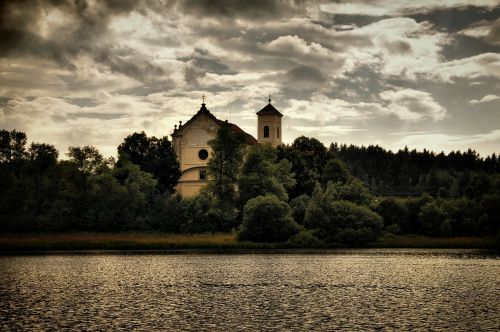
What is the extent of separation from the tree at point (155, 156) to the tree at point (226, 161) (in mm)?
17080

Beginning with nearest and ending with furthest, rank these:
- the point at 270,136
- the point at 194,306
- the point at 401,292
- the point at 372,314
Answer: the point at 372,314, the point at 194,306, the point at 401,292, the point at 270,136

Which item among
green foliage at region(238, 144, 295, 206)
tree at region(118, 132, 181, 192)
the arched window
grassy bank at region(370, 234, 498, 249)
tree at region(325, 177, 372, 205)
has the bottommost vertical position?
grassy bank at region(370, 234, 498, 249)

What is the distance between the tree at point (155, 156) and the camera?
4239 inches

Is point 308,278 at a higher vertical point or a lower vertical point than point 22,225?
lower

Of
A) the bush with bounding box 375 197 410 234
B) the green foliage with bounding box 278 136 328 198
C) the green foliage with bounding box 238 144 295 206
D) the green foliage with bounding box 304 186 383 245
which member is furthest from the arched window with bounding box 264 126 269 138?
the green foliage with bounding box 304 186 383 245

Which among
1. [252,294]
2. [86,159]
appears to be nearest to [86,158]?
[86,159]

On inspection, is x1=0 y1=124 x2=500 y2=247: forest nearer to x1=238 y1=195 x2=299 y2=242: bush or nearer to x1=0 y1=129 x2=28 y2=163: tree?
Answer: x1=238 y1=195 x2=299 y2=242: bush

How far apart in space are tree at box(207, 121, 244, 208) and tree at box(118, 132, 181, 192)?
56.0 feet

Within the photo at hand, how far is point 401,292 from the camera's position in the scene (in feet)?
118

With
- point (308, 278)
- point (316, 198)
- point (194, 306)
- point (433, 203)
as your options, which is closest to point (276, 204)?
point (316, 198)

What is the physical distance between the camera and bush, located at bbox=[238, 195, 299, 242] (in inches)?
2970

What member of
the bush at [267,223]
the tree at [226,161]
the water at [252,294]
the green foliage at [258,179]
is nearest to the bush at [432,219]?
the green foliage at [258,179]

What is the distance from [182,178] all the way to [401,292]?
78185 millimetres

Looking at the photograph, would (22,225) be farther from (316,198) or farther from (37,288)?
(37,288)
